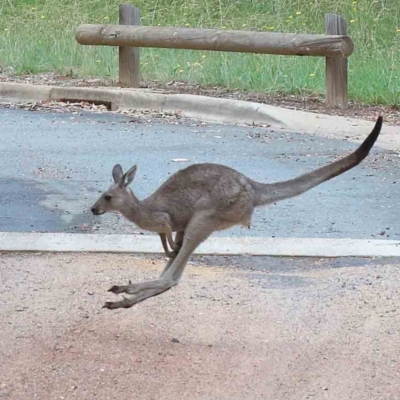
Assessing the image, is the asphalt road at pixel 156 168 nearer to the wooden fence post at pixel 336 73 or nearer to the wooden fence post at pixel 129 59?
the wooden fence post at pixel 336 73

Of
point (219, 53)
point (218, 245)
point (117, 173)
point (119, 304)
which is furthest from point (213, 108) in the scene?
point (119, 304)

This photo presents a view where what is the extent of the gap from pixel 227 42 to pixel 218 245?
6.80 m

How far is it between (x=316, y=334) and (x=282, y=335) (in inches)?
6.9

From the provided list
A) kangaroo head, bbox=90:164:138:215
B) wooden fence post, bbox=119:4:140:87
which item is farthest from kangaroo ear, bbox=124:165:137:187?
wooden fence post, bbox=119:4:140:87

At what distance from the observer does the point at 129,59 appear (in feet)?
49.9

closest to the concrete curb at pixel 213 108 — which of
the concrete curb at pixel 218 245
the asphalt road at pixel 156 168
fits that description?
the asphalt road at pixel 156 168

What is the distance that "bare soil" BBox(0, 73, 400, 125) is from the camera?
13.5 meters

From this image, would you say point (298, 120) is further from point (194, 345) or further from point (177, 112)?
point (194, 345)

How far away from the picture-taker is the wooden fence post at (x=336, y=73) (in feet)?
43.9

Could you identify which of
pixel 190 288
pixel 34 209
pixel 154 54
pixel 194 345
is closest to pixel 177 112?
pixel 154 54

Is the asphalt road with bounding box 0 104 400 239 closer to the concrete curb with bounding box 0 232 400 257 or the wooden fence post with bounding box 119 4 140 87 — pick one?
the concrete curb with bounding box 0 232 400 257

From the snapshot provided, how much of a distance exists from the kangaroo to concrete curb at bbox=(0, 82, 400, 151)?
5.93m

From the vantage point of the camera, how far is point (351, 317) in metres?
5.87

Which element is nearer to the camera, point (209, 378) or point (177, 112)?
point (209, 378)
